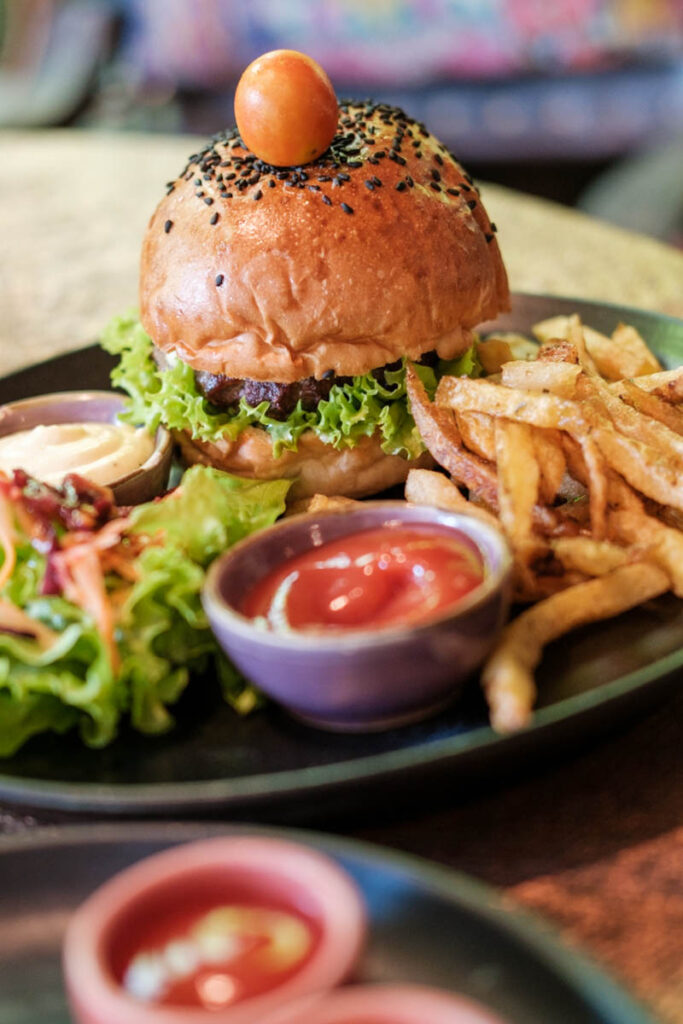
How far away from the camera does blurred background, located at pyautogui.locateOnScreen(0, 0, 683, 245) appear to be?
9.23 metres

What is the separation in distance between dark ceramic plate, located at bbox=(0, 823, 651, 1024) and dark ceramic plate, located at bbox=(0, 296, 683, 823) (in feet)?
1.07

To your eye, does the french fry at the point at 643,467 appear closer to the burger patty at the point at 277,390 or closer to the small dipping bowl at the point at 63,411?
the burger patty at the point at 277,390

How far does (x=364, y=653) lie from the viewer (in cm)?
180

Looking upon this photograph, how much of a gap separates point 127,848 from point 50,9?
1197 cm

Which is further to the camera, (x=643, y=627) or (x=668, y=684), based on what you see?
(x=643, y=627)

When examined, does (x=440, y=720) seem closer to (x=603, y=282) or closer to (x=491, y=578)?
(x=491, y=578)

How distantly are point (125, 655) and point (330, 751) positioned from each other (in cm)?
42

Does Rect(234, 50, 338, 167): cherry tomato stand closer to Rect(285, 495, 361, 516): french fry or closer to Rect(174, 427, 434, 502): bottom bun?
Rect(174, 427, 434, 502): bottom bun

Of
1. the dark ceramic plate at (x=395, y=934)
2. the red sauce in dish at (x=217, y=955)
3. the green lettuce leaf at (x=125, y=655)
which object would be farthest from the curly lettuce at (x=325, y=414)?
the red sauce in dish at (x=217, y=955)

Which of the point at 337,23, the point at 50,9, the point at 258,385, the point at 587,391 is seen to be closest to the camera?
the point at 587,391

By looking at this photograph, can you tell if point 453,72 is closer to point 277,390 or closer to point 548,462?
point 277,390

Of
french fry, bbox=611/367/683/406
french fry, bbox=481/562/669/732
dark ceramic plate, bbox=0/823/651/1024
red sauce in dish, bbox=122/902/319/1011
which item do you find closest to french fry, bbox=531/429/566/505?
french fry, bbox=481/562/669/732

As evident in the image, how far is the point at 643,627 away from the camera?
221cm

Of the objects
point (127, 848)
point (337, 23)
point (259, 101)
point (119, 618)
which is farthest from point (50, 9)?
point (127, 848)
